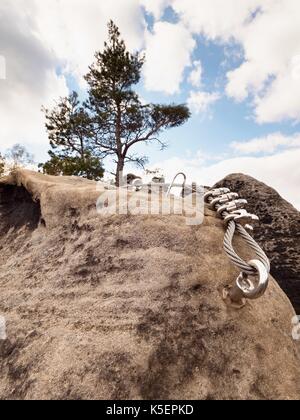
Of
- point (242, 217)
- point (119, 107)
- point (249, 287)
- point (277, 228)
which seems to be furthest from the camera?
point (119, 107)

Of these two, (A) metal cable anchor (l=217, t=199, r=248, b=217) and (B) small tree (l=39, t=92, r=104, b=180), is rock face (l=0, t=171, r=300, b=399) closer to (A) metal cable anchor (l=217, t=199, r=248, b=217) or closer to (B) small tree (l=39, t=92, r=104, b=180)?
(A) metal cable anchor (l=217, t=199, r=248, b=217)

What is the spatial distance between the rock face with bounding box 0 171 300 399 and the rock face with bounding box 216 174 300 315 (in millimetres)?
1963

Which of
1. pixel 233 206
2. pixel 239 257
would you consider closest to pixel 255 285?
pixel 239 257

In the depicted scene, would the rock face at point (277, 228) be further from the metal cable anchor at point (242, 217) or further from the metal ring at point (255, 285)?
the metal ring at point (255, 285)

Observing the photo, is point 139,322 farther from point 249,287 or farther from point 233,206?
point 233,206

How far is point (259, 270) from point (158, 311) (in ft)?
1.64

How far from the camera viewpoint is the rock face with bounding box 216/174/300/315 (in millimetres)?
3557

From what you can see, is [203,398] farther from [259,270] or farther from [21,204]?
[21,204]

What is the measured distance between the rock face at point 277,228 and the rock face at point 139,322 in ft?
6.44

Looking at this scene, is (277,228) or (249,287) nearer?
(249,287)

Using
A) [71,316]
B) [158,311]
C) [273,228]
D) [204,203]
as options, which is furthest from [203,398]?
[273,228]

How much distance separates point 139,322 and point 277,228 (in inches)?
109

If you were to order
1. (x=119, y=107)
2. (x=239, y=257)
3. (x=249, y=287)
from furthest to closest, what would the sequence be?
(x=119, y=107), (x=239, y=257), (x=249, y=287)

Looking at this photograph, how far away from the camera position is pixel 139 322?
145 cm
